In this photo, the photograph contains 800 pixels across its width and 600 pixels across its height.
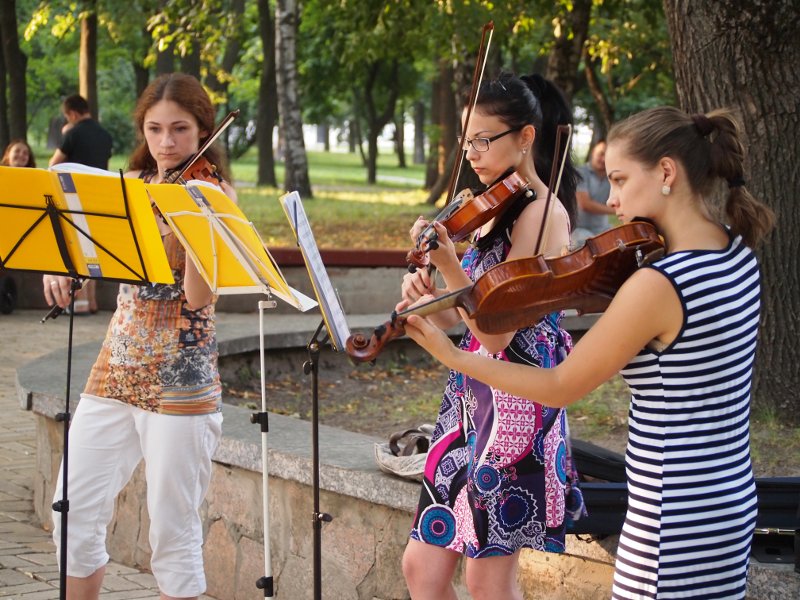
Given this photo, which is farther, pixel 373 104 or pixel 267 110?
pixel 373 104

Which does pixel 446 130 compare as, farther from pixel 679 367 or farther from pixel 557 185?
pixel 679 367

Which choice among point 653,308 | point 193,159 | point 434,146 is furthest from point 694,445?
point 434,146

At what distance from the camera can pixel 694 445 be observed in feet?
7.47

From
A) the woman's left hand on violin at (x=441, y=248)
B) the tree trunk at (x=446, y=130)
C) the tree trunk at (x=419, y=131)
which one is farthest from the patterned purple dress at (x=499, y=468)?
the tree trunk at (x=419, y=131)

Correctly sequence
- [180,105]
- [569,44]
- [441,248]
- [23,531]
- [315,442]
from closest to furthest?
[441,248] → [315,442] → [180,105] → [23,531] → [569,44]

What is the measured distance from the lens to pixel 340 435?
14.9ft

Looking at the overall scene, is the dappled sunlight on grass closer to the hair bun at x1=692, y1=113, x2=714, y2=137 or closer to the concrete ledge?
the concrete ledge

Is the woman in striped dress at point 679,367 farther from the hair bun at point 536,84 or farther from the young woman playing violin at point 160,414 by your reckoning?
the young woman playing violin at point 160,414

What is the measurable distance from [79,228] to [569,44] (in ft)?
40.3

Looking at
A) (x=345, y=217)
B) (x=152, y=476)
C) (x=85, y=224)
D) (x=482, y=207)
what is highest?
(x=482, y=207)

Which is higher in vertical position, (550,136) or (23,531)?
(550,136)

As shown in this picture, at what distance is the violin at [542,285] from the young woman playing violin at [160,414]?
48.1 inches

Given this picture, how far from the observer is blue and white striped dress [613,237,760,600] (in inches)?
89.3

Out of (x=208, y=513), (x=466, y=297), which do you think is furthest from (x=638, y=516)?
(x=208, y=513)
